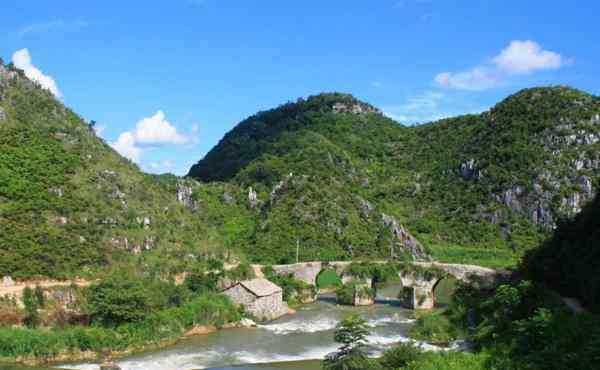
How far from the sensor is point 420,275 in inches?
2594

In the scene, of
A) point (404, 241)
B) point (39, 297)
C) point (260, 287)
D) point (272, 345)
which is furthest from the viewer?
point (404, 241)

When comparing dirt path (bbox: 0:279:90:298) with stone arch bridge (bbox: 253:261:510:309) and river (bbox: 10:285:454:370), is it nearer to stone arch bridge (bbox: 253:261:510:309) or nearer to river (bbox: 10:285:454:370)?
river (bbox: 10:285:454:370)

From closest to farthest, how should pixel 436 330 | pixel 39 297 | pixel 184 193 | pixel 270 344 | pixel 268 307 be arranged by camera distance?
pixel 39 297, pixel 270 344, pixel 436 330, pixel 268 307, pixel 184 193

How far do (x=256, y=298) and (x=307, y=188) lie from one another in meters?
39.2

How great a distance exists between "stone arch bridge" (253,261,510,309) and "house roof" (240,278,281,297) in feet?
22.0

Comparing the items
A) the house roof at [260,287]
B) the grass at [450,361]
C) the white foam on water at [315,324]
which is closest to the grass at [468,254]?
the white foam on water at [315,324]

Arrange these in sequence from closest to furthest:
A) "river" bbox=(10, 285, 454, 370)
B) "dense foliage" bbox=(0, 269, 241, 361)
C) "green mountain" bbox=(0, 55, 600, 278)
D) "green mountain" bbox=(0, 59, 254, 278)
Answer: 1. "dense foliage" bbox=(0, 269, 241, 361)
2. "river" bbox=(10, 285, 454, 370)
3. "green mountain" bbox=(0, 59, 254, 278)
4. "green mountain" bbox=(0, 55, 600, 278)

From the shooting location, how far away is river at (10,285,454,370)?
128 feet

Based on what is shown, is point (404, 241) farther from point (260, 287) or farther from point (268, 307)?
point (268, 307)

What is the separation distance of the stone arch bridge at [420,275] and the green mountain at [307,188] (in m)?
8.13

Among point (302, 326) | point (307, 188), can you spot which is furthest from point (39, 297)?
point (307, 188)

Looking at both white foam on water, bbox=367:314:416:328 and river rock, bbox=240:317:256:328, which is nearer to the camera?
river rock, bbox=240:317:256:328

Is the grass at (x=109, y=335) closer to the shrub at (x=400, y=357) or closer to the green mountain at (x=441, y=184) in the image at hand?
the shrub at (x=400, y=357)

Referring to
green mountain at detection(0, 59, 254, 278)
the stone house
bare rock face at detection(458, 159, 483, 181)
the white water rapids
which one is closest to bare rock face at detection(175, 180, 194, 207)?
green mountain at detection(0, 59, 254, 278)
